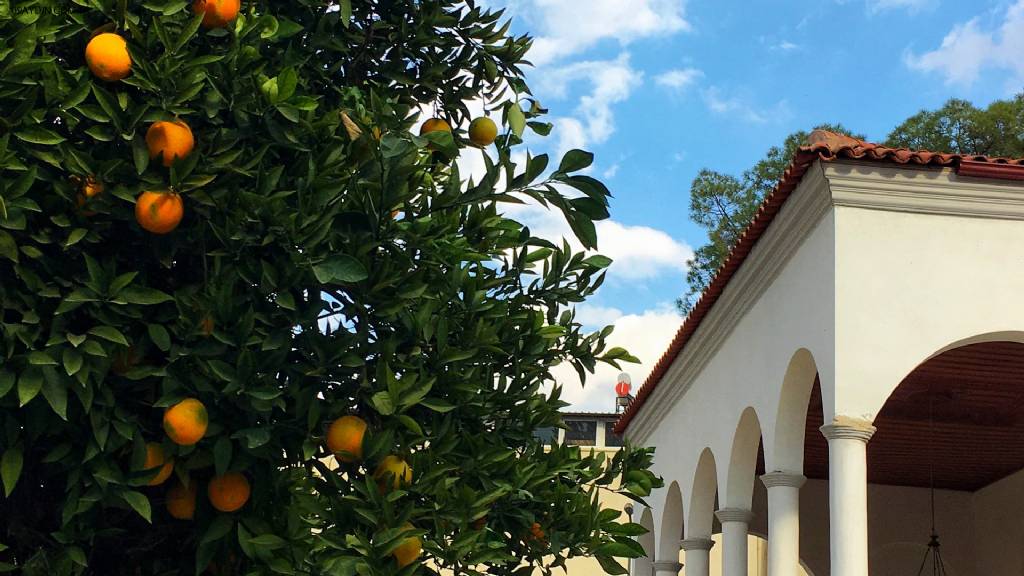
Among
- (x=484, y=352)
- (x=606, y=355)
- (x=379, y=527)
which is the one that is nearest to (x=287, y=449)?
(x=379, y=527)

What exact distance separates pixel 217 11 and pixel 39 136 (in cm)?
77

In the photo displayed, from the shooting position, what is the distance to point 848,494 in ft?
30.6

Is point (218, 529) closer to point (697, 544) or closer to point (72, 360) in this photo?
point (72, 360)

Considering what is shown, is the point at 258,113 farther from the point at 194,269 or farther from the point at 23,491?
the point at 23,491

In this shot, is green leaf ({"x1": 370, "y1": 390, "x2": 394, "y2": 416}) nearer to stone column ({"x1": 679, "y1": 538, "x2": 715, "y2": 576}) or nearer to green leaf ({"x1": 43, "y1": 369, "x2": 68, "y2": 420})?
green leaf ({"x1": 43, "y1": 369, "x2": 68, "y2": 420})

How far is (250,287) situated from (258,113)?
1.89ft

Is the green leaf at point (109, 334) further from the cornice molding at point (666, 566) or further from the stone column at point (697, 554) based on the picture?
the cornice molding at point (666, 566)

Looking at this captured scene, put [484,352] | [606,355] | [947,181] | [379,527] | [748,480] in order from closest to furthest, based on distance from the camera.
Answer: [379,527], [484,352], [606,355], [947,181], [748,480]

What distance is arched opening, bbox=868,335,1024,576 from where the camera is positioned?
45.0 feet

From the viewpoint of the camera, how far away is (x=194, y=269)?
178 inches

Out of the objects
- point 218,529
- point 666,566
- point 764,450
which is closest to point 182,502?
point 218,529

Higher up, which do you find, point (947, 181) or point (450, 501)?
point (947, 181)

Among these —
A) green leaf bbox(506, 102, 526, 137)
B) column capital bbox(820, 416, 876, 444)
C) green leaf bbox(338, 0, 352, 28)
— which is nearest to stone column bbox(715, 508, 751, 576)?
column capital bbox(820, 416, 876, 444)

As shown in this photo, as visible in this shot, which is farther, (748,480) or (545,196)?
(748,480)
